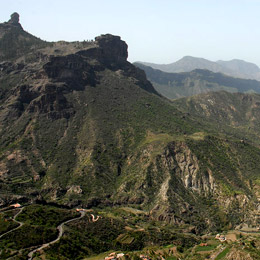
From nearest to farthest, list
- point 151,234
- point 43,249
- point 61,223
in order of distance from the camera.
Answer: point 43,249, point 61,223, point 151,234

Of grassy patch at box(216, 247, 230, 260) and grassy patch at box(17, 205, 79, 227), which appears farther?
grassy patch at box(17, 205, 79, 227)

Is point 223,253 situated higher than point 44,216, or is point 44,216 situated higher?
point 44,216

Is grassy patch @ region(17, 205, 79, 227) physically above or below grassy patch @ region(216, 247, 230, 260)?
above

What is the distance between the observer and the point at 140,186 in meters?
199

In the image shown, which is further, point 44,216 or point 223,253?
point 44,216

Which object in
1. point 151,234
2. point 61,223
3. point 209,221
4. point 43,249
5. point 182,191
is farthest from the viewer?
point 182,191

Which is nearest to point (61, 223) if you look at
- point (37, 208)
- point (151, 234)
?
point (37, 208)

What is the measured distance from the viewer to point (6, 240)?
12169 centimetres

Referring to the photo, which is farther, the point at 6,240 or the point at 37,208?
the point at 37,208

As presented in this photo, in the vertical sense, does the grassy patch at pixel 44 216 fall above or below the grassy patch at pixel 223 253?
above

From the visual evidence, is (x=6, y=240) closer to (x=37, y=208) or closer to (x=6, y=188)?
(x=37, y=208)

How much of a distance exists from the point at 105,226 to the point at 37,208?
2574 cm

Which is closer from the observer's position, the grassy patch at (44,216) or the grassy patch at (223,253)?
the grassy patch at (223,253)

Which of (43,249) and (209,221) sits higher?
(43,249)
